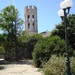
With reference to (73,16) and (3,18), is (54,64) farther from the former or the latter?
(3,18)

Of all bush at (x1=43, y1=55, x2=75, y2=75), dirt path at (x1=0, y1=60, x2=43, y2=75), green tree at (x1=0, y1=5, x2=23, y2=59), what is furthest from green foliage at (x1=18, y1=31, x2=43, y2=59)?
bush at (x1=43, y1=55, x2=75, y2=75)

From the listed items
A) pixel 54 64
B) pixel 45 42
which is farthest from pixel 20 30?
pixel 54 64

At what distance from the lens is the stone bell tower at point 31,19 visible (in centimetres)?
6334

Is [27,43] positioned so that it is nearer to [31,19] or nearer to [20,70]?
[20,70]

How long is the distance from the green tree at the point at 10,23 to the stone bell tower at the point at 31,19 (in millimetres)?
33919

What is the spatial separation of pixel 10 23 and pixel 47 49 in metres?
11.7

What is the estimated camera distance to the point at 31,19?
217ft

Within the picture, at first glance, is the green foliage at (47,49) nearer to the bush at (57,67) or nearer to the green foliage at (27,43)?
the bush at (57,67)

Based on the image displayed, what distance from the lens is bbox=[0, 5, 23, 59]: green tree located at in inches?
1131

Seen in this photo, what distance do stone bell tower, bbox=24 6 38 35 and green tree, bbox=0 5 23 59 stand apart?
3392 centimetres

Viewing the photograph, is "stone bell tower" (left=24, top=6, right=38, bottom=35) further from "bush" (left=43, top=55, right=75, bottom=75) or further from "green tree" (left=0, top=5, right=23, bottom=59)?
"bush" (left=43, top=55, right=75, bottom=75)

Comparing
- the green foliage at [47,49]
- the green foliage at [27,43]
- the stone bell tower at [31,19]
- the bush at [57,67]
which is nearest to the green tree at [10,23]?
the green foliage at [27,43]

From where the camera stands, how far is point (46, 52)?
1831 centimetres

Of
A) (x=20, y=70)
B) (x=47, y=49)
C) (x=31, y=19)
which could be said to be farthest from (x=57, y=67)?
(x=31, y=19)
